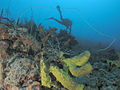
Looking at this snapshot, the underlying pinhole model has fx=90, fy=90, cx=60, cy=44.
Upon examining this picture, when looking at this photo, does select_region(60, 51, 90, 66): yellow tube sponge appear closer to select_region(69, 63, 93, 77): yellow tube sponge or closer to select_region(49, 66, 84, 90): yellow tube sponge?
select_region(69, 63, 93, 77): yellow tube sponge

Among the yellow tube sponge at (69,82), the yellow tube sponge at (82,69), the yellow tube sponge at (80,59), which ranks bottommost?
the yellow tube sponge at (69,82)

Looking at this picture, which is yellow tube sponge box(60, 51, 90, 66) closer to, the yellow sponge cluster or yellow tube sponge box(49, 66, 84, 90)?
the yellow sponge cluster

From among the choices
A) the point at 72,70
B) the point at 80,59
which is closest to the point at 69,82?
the point at 72,70

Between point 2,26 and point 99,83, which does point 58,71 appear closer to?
point 99,83

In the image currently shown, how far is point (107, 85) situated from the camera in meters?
1.58

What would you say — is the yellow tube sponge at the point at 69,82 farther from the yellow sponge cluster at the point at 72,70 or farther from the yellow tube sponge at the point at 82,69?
the yellow tube sponge at the point at 82,69

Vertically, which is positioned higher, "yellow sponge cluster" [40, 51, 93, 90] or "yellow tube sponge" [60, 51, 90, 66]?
"yellow tube sponge" [60, 51, 90, 66]

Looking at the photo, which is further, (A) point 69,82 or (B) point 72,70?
(B) point 72,70

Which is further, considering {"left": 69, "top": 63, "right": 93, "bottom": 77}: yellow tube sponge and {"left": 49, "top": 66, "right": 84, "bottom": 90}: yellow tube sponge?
{"left": 69, "top": 63, "right": 93, "bottom": 77}: yellow tube sponge

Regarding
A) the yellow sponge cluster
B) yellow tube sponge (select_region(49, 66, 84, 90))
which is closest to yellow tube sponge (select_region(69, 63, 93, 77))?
the yellow sponge cluster

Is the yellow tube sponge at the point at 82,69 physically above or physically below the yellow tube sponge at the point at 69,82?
above

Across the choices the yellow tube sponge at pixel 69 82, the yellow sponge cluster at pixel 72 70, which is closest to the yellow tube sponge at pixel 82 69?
the yellow sponge cluster at pixel 72 70

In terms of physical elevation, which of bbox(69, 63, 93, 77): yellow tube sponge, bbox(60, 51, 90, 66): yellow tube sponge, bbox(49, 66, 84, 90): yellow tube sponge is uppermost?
bbox(60, 51, 90, 66): yellow tube sponge

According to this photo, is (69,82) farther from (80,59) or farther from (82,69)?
(80,59)
